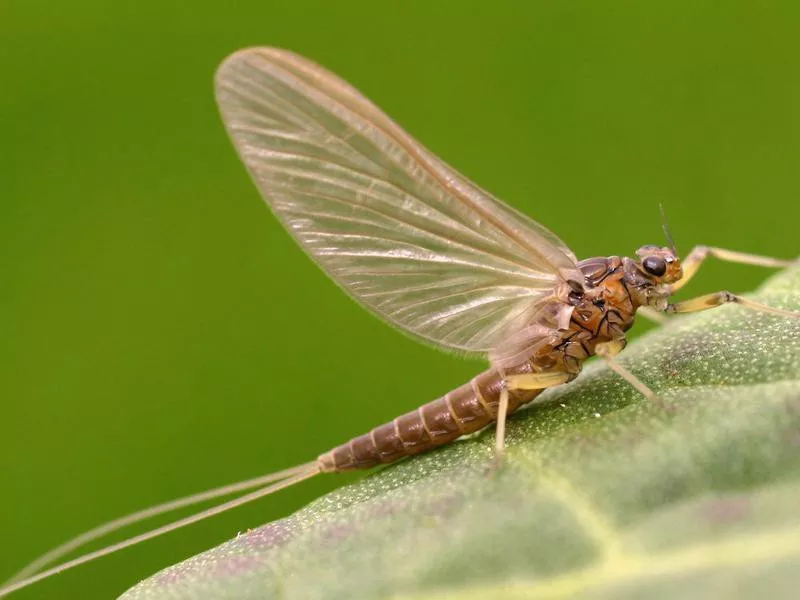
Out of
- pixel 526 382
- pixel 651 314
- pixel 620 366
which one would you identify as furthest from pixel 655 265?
pixel 526 382

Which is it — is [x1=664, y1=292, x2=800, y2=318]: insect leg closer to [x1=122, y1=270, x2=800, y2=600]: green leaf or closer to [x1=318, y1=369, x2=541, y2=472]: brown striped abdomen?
[x1=122, y1=270, x2=800, y2=600]: green leaf

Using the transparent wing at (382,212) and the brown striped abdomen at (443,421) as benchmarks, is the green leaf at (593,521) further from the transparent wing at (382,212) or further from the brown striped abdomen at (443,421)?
the transparent wing at (382,212)

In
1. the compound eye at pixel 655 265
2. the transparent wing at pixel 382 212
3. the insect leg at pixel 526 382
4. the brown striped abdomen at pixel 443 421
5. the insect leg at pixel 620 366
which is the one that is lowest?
the brown striped abdomen at pixel 443 421

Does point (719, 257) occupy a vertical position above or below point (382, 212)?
below

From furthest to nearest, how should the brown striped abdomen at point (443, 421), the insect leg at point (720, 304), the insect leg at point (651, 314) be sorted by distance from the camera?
1. the insect leg at point (651, 314)
2. the brown striped abdomen at point (443, 421)
3. the insect leg at point (720, 304)

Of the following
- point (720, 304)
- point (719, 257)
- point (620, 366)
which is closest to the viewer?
point (620, 366)

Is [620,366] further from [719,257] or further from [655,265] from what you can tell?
[719,257]

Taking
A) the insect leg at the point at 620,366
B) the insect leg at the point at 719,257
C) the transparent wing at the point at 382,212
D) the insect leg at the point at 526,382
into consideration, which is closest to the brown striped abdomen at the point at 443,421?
the insect leg at the point at 526,382
